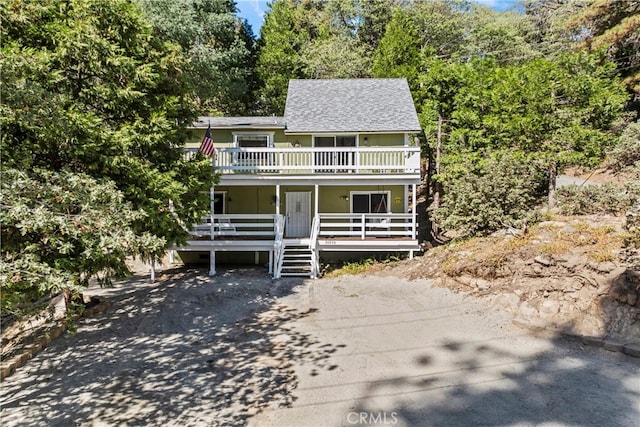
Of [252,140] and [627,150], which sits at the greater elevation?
[252,140]

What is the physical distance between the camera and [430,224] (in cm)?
1978

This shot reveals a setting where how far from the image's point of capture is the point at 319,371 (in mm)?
6664

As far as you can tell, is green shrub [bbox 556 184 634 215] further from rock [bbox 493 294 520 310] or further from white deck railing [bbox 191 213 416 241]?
rock [bbox 493 294 520 310]

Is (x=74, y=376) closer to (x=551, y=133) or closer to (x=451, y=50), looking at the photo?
(x=551, y=133)

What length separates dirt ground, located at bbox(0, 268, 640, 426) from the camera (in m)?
5.42

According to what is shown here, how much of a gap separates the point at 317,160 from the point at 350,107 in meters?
3.71

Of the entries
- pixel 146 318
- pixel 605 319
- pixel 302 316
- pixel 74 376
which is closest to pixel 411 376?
pixel 302 316

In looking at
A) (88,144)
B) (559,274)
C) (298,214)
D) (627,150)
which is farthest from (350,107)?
(88,144)

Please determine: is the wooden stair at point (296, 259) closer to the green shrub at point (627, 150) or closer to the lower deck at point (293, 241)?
the lower deck at point (293, 241)

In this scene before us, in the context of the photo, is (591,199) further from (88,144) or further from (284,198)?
(88,144)

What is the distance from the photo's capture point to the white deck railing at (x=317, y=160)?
13672mm

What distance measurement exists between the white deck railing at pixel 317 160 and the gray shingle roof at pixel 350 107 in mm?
1200

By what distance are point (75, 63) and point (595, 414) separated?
437 inches

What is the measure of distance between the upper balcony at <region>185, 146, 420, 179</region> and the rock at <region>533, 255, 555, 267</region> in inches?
203
